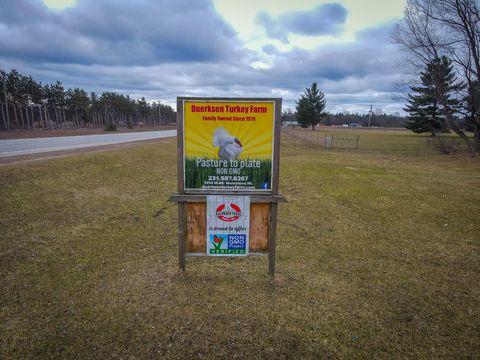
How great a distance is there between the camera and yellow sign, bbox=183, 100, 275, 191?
371 centimetres

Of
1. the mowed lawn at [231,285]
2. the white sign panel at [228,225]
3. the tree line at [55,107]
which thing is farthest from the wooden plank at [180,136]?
the tree line at [55,107]

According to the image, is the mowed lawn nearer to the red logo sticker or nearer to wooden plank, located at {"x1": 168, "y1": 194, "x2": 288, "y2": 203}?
the red logo sticker

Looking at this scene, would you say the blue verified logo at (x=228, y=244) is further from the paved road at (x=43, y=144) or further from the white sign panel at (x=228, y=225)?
the paved road at (x=43, y=144)

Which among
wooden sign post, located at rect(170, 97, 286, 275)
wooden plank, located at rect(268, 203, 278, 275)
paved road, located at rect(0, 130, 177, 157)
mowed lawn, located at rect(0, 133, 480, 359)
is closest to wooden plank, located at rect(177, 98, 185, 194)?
wooden sign post, located at rect(170, 97, 286, 275)

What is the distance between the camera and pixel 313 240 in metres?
5.65

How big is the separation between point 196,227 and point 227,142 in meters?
1.30

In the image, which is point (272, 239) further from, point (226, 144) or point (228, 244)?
point (226, 144)

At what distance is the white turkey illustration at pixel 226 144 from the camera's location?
3750 millimetres

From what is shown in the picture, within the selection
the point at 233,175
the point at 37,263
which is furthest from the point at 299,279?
the point at 37,263

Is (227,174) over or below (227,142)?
below

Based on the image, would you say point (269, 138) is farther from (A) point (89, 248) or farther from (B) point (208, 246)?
(A) point (89, 248)

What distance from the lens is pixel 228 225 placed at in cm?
405

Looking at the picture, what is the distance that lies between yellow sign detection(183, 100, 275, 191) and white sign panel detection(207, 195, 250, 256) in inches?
9.4

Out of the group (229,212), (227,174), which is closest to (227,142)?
(227,174)
